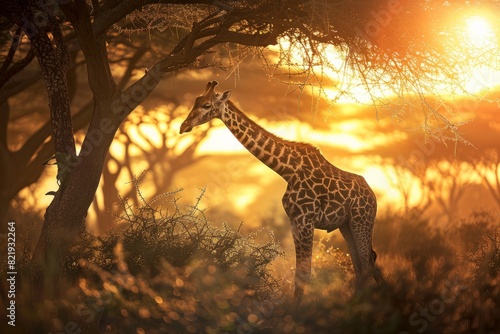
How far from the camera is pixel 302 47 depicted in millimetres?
11156

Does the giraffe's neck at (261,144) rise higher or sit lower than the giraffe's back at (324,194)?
higher

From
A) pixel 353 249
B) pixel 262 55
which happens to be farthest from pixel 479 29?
pixel 353 249

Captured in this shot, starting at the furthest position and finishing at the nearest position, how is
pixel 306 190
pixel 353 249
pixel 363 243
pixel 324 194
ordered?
1. pixel 353 249
2. pixel 363 243
3. pixel 324 194
4. pixel 306 190

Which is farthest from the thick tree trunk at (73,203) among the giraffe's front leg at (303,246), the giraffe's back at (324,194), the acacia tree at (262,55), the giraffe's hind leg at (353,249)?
the giraffe's hind leg at (353,249)

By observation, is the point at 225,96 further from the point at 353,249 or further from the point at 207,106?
the point at 353,249

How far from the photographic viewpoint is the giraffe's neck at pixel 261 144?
35.4 ft

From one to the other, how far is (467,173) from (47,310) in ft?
81.4

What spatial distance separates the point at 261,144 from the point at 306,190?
2.53 ft

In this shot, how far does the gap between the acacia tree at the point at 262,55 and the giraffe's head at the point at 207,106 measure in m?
0.83

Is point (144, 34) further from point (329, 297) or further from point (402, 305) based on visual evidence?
point (402, 305)

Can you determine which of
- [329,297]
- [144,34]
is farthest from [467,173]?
[329,297]

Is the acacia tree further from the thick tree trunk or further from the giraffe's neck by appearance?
the giraffe's neck

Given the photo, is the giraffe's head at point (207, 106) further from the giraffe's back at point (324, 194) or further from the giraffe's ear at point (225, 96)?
the giraffe's back at point (324, 194)

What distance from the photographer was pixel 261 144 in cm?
1088
